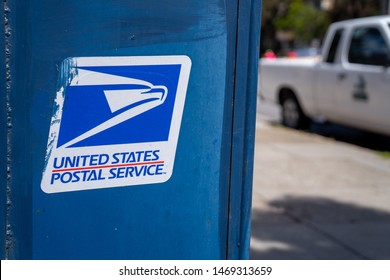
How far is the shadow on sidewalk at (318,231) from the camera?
484 centimetres

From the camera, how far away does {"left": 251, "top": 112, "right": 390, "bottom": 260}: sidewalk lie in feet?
16.3

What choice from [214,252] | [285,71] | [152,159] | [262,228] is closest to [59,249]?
[152,159]

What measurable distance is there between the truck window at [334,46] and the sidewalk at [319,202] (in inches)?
54.2

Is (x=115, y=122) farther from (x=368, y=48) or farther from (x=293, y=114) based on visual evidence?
(x=293, y=114)

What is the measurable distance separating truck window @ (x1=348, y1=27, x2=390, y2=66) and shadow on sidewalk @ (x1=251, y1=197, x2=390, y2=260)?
116 inches

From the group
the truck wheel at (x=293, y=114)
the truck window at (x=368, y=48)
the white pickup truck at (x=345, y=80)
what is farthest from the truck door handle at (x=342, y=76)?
the truck wheel at (x=293, y=114)

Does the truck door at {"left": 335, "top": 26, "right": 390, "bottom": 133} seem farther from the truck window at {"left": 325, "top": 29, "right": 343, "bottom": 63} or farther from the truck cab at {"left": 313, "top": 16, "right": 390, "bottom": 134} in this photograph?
the truck window at {"left": 325, "top": 29, "right": 343, "bottom": 63}

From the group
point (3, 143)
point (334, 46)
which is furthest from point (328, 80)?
point (3, 143)

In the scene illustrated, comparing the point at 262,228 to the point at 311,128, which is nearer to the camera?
the point at 262,228

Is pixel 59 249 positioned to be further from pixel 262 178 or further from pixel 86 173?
pixel 262 178

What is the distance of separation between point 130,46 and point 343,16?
39727 millimetres

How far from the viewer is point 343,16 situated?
3984 centimetres

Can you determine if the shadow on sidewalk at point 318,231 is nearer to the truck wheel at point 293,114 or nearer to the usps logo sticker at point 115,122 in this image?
the usps logo sticker at point 115,122

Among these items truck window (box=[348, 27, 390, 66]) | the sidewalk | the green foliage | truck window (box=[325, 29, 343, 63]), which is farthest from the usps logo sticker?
the green foliage
